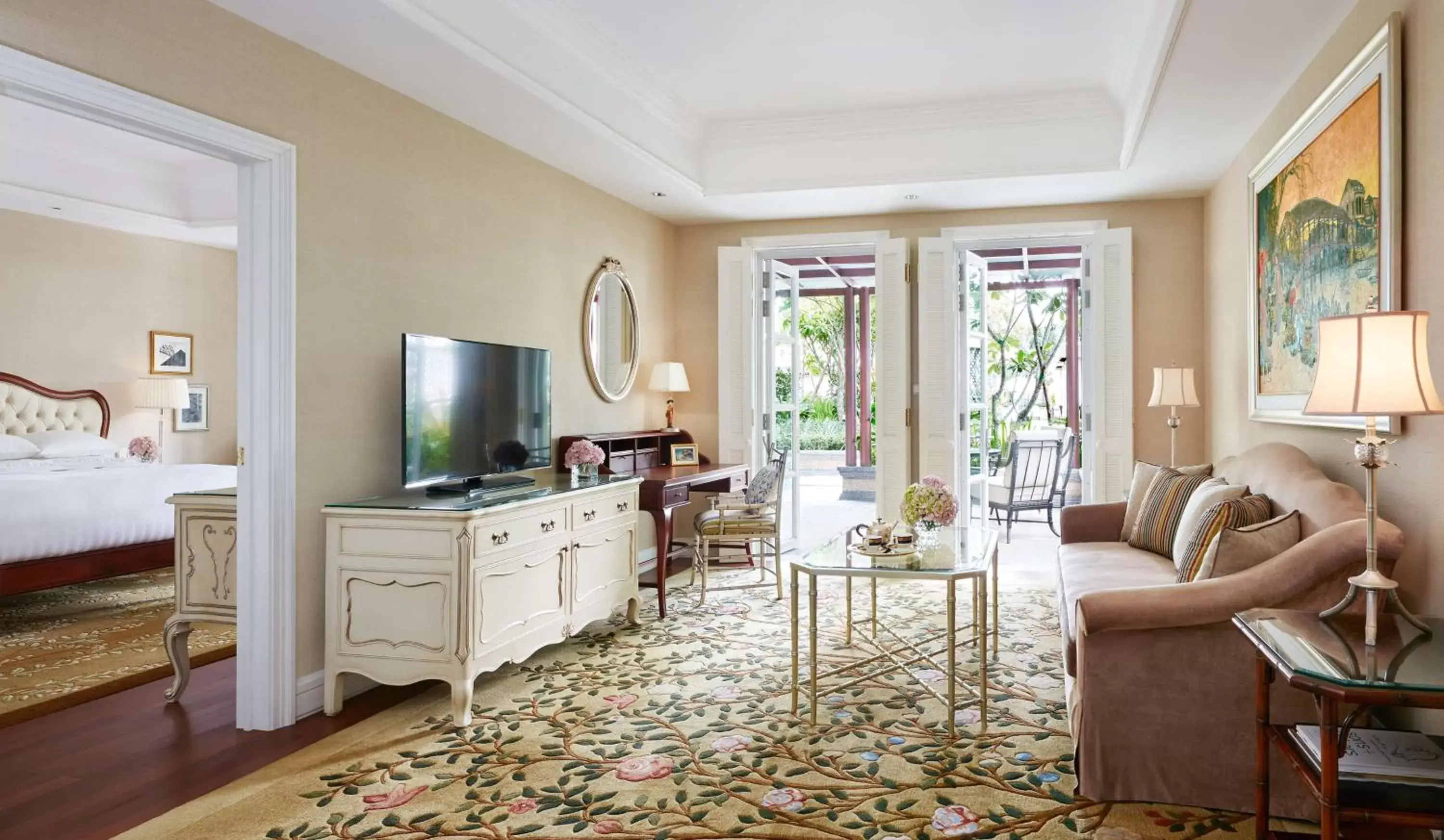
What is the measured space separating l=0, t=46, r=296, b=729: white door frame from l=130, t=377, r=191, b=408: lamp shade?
4.57 meters

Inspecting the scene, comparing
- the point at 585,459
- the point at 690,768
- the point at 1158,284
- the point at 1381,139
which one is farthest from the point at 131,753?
the point at 1158,284

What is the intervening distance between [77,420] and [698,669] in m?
5.68

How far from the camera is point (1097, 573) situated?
367 centimetres

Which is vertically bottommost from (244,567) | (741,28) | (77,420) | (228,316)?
(244,567)

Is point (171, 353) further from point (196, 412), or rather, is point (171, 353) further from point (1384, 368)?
point (1384, 368)

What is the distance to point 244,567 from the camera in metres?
3.33

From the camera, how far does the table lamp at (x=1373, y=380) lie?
6.51 ft

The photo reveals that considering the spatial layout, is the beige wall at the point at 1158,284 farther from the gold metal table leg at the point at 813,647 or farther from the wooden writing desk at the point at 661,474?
the gold metal table leg at the point at 813,647

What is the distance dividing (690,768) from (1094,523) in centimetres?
273

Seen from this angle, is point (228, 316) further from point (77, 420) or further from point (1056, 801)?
point (1056, 801)

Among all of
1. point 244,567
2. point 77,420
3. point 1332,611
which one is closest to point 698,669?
point 244,567

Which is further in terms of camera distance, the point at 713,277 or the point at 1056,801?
the point at 713,277

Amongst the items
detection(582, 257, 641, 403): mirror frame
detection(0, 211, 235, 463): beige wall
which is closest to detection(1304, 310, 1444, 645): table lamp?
detection(582, 257, 641, 403): mirror frame

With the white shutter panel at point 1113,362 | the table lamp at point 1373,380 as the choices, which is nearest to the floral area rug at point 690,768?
the table lamp at point 1373,380
